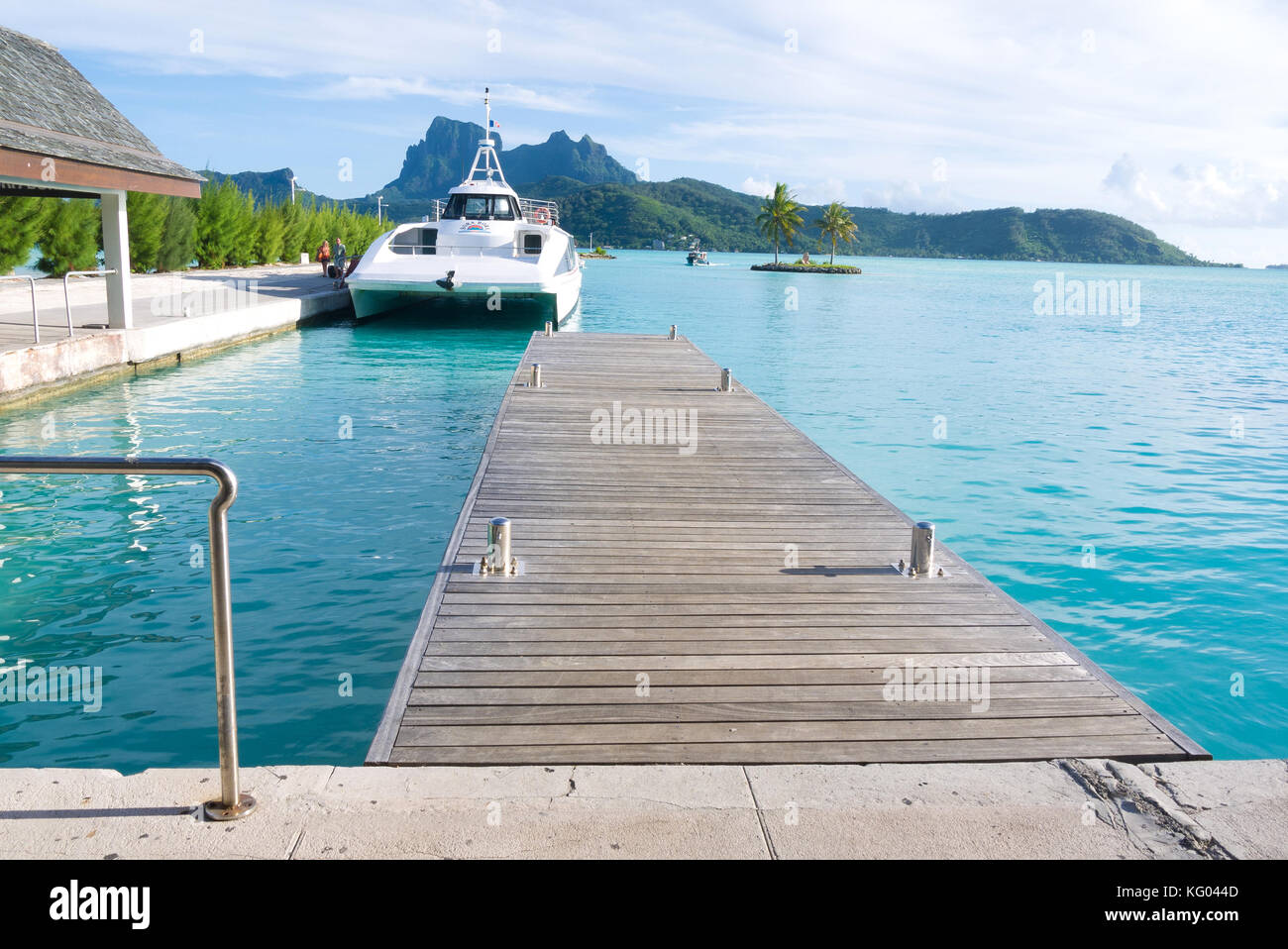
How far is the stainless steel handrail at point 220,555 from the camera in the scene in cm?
246

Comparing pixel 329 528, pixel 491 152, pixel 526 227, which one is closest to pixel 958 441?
pixel 329 528

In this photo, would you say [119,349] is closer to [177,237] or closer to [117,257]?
[117,257]

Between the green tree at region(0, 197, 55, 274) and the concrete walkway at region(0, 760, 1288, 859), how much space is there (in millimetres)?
23795

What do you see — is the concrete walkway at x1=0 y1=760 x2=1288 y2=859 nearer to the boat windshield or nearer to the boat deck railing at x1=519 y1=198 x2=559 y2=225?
the boat windshield

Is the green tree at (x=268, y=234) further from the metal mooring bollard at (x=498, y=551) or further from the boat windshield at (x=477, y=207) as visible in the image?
the metal mooring bollard at (x=498, y=551)

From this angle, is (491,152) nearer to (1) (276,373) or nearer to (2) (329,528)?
(1) (276,373)

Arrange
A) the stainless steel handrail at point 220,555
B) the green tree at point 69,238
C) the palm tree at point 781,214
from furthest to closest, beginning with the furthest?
the palm tree at point 781,214 < the green tree at point 69,238 < the stainless steel handrail at point 220,555

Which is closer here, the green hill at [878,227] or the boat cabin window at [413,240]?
the boat cabin window at [413,240]

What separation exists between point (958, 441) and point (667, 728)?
1167cm

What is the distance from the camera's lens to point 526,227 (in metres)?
25.5

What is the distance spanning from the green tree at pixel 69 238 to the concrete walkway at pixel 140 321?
4.73ft

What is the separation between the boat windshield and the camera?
86.1 feet

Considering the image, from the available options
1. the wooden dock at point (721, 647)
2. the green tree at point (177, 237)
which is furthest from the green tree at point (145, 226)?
the wooden dock at point (721, 647)

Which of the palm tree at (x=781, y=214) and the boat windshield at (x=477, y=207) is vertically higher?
the palm tree at (x=781, y=214)
